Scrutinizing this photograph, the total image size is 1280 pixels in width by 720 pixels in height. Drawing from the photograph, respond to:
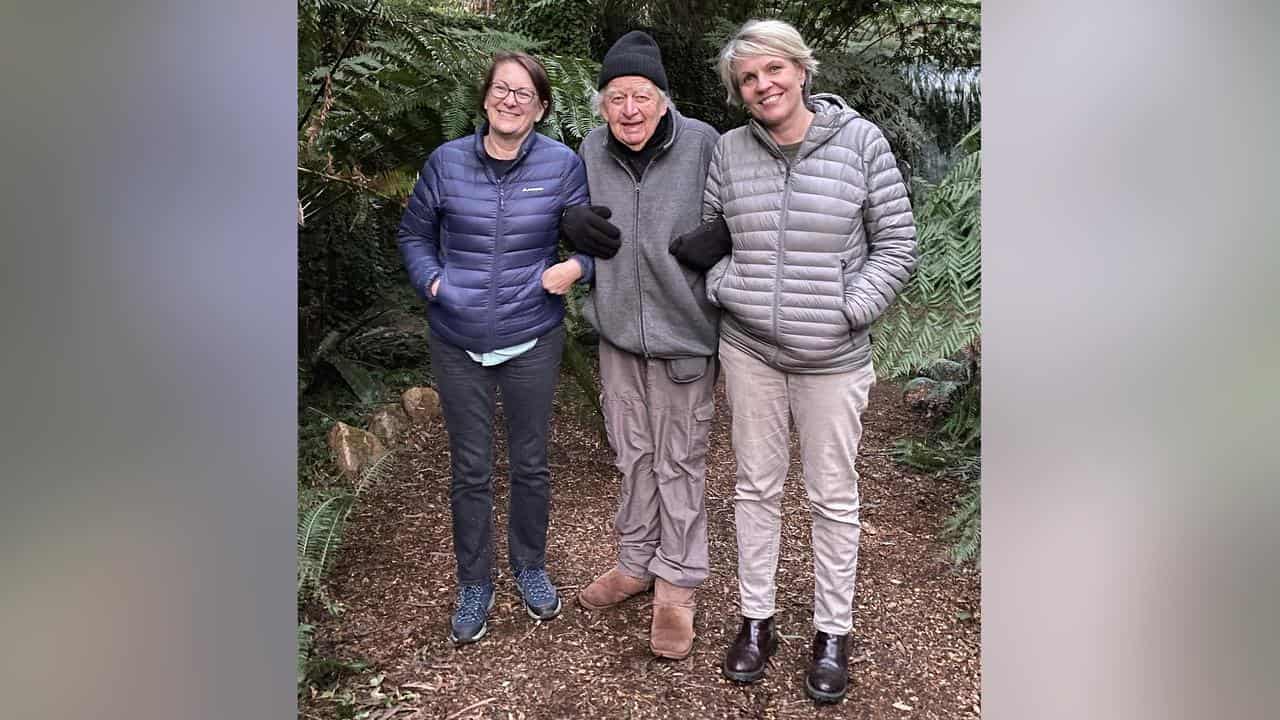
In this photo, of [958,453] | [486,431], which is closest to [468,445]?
[486,431]

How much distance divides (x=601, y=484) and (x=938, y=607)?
1.36m

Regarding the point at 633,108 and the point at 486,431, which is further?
the point at 486,431

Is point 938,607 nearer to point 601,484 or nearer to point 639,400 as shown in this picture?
point 639,400

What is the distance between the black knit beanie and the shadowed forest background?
70 cm

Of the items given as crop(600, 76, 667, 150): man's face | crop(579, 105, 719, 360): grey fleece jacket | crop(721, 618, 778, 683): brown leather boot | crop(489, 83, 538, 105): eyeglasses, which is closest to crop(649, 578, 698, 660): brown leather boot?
crop(721, 618, 778, 683): brown leather boot

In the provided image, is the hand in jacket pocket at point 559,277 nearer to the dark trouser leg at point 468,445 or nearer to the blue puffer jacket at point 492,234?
the blue puffer jacket at point 492,234

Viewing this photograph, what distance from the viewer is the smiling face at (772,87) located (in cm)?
175

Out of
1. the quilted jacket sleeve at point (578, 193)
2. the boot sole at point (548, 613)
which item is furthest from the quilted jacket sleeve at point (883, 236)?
the boot sole at point (548, 613)

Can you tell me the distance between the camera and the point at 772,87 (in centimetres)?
176

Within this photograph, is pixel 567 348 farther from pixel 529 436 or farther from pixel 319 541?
pixel 319 541

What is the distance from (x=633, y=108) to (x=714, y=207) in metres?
0.31

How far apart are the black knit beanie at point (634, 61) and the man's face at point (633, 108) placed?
1 cm
